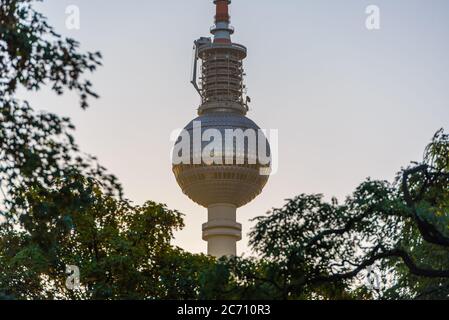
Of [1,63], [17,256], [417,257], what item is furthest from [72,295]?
[1,63]

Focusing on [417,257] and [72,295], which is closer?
[417,257]

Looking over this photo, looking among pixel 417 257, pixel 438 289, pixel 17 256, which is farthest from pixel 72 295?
pixel 438 289

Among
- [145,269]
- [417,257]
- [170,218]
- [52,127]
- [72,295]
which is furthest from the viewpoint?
[170,218]

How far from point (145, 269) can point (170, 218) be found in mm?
4701

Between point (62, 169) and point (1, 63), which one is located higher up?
point (1, 63)

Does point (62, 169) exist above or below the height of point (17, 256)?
below

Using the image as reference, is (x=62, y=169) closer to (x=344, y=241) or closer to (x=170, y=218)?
(x=344, y=241)

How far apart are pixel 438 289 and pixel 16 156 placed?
41.5 feet

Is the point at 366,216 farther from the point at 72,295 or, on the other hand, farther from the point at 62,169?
the point at 72,295

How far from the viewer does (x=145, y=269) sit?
2131 inches
